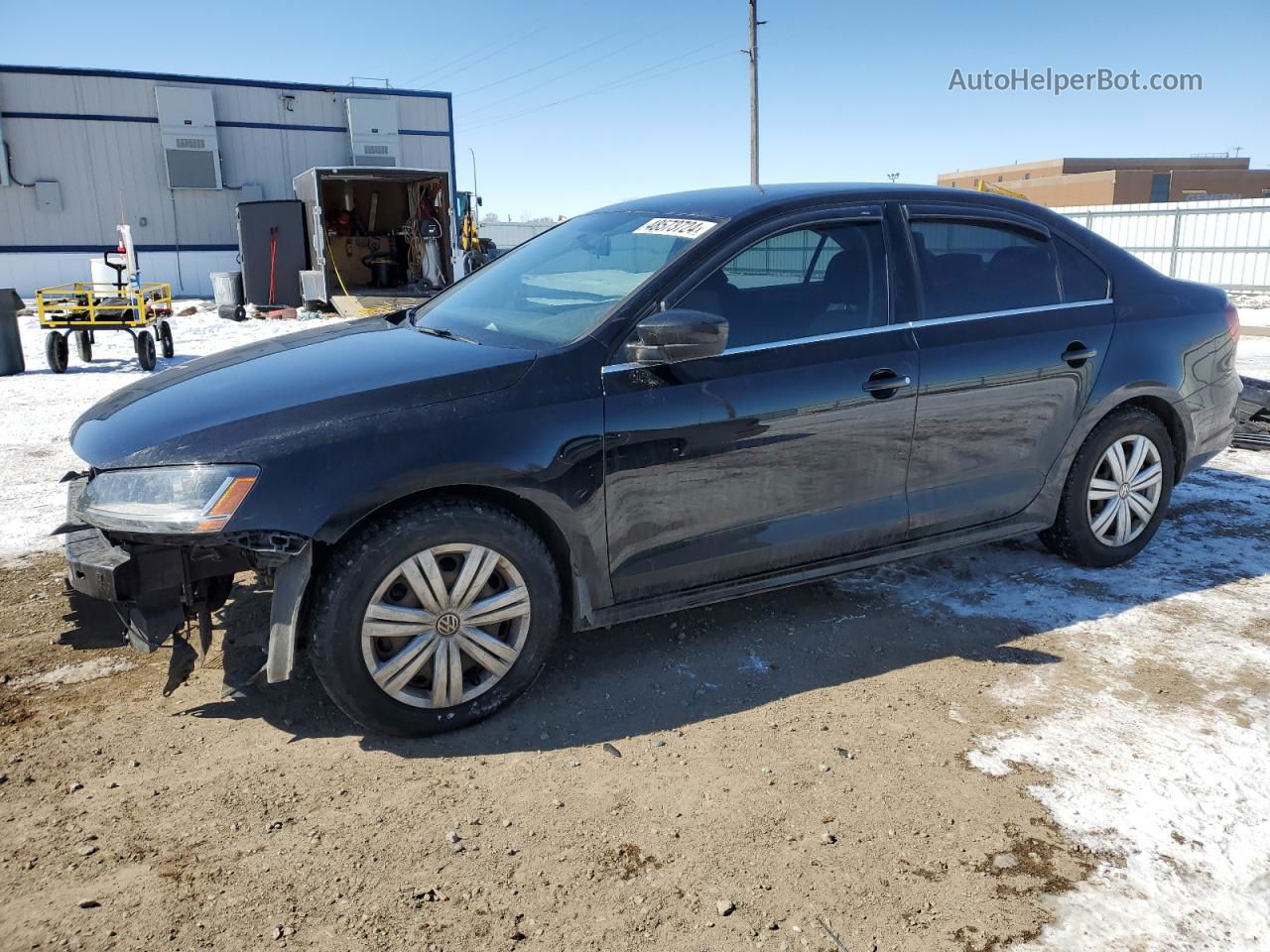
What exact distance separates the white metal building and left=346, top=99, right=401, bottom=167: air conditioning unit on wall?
3 cm

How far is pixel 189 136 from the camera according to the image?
24.8 m

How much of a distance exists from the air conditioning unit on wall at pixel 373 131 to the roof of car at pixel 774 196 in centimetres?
2517

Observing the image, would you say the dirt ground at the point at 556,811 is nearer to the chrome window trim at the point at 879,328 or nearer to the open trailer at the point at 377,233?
the chrome window trim at the point at 879,328

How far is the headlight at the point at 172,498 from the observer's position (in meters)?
2.84

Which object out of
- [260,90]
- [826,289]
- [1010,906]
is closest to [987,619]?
[826,289]

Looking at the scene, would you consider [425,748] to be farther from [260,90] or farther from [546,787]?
[260,90]

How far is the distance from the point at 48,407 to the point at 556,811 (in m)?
8.74

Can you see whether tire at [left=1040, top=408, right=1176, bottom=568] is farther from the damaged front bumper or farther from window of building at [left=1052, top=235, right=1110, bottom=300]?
the damaged front bumper

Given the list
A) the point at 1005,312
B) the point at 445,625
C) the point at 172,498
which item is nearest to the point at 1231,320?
the point at 1005,312

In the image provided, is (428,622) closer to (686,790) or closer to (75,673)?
(686,790)

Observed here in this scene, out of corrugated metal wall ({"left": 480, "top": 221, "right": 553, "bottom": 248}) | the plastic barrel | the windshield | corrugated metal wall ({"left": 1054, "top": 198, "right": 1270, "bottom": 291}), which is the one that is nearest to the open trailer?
the plastic barrel

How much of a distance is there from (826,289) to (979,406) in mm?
835

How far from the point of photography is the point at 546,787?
114 inches

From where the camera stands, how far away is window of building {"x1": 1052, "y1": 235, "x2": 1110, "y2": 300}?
4.29m
